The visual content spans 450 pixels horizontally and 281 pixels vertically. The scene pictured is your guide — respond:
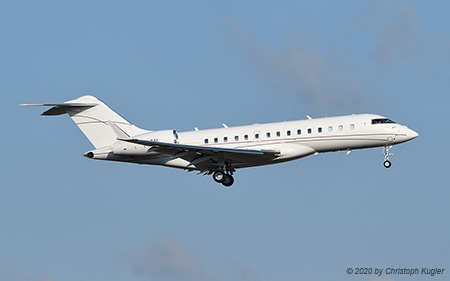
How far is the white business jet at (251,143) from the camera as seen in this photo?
35.2 metres

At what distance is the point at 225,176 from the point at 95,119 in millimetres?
7562

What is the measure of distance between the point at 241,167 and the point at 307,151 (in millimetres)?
3644

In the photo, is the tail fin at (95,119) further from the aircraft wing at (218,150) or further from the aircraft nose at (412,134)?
the aircraft nose at (412,134)

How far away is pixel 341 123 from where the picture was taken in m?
35.3

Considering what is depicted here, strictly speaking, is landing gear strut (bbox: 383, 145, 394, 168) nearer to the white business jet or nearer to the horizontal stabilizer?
the white business jet

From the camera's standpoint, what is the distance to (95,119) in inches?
1549

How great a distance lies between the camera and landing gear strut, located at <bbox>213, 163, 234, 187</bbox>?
37.2 metres

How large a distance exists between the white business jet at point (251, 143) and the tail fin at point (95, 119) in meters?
0.75

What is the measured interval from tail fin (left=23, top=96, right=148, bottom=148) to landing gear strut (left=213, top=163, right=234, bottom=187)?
4815 mm

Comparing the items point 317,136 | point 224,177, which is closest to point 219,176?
point 224,177

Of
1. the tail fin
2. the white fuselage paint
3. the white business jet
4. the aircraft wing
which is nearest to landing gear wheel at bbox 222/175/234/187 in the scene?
the white business jet

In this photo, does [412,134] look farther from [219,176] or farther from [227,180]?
[219,176]

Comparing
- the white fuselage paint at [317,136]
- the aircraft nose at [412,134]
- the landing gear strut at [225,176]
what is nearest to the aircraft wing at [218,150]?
the white fuselage paint at [317,136]

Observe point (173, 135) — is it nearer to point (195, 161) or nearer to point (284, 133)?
point (195, 161)
